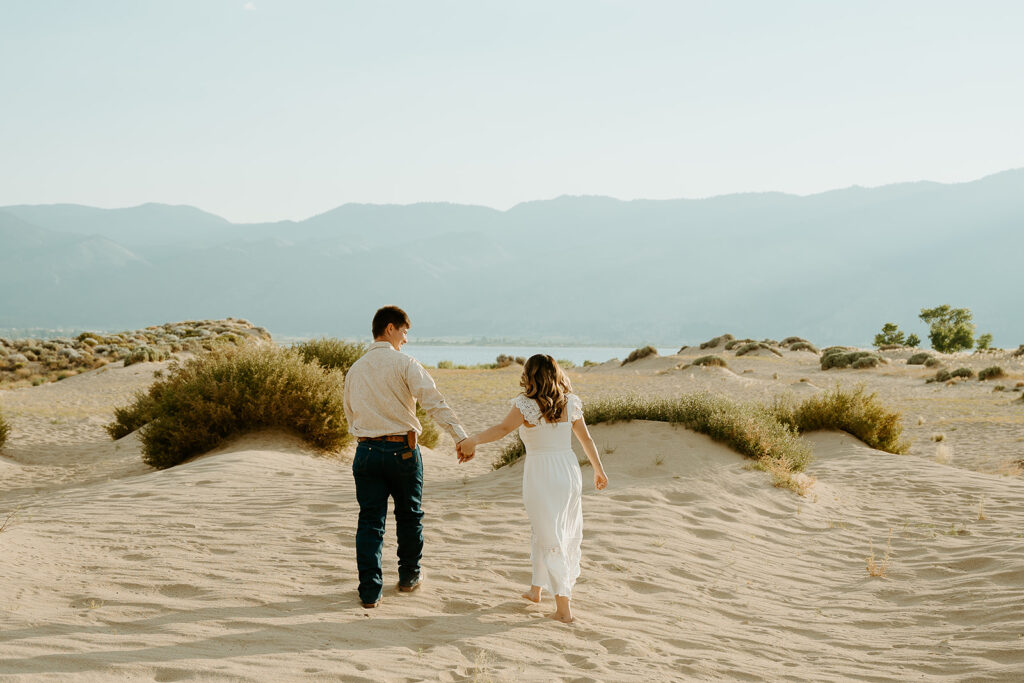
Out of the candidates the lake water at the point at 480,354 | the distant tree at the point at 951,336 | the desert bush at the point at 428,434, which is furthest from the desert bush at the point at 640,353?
the desert bush at the point at 428,434

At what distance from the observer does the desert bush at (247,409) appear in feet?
41.0

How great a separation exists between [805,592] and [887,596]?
0.63 metres

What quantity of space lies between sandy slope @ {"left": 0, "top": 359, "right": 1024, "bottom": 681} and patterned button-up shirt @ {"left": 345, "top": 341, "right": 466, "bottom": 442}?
122 cm

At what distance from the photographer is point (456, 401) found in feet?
80.5

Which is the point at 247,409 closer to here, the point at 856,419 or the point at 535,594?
the point at 535,594

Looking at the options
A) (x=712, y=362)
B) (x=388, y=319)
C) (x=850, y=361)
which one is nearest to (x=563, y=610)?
(x=388, y=319)

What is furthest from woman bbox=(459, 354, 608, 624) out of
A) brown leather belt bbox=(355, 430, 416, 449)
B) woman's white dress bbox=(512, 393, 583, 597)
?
brown leather belt bbox=(355, 430, 416, 449)

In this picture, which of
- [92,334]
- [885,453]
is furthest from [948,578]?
[92,334]

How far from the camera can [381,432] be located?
5426mm

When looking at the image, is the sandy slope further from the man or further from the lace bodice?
the lace bodice

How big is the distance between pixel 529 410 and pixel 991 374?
31.0m

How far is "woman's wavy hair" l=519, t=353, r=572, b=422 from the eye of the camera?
17.7 ft

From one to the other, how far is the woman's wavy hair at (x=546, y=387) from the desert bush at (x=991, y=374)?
3018cm

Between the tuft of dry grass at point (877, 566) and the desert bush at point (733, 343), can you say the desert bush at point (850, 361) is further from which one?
the tuft of dry grass at point (877, 566)
